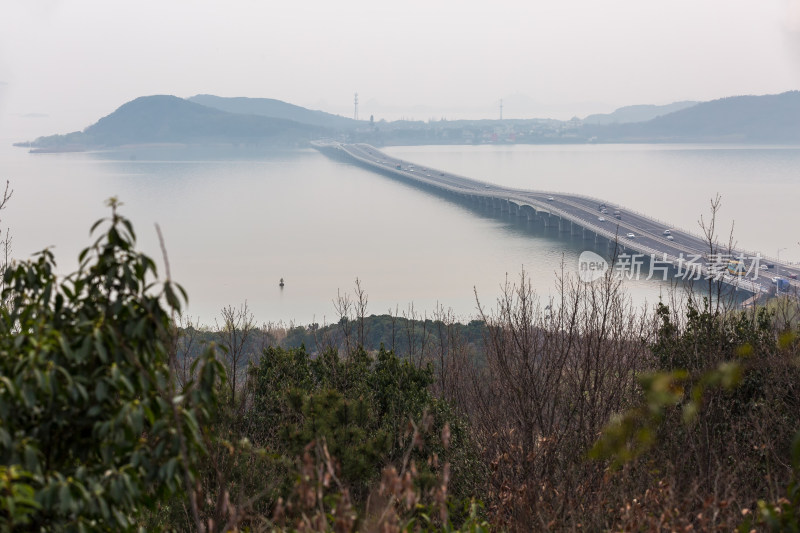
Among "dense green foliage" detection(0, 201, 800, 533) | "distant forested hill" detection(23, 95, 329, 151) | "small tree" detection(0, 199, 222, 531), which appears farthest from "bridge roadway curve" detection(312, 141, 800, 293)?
"distant forested hill" detection(23, 95, 329, 151)

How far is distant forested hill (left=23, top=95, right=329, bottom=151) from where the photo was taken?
13725 cm

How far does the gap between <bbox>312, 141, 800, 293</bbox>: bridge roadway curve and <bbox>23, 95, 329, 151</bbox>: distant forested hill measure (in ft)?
210

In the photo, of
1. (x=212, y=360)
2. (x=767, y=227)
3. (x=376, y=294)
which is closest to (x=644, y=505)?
(x=212, y=360)

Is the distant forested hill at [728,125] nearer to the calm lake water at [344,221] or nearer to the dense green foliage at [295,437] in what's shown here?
the calm lake water at [344,221]

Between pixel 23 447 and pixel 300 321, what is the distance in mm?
26607

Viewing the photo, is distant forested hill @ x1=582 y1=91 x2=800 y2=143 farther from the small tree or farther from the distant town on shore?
the small tree

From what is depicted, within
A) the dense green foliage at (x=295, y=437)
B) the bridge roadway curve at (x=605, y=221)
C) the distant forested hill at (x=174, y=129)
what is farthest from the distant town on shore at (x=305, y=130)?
the dense green foliage at (x=295, y=437)

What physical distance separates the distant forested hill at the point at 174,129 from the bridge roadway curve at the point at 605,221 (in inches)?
2517

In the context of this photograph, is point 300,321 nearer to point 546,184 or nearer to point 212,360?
point 212,360

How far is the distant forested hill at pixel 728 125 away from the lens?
13950 cm

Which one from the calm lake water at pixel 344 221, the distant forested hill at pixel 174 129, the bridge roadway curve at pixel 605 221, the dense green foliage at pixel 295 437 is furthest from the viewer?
the distant forested hill at pixel 174 129

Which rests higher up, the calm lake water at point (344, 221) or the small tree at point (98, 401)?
the small tree at point (98, 401)

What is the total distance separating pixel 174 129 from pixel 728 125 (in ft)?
308

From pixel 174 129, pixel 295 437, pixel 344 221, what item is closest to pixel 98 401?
pixel 295 437
